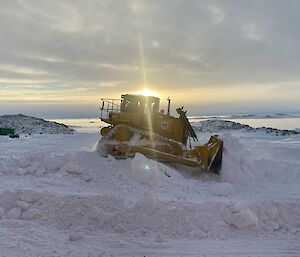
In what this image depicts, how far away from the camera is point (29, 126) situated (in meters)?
43.0

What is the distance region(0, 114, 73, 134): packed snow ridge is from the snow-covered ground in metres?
28.9

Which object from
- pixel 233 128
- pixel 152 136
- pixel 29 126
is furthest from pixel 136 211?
pixel 29 126

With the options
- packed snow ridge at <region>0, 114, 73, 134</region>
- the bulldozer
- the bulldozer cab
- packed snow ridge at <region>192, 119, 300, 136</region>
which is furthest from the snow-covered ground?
packed snow ridge at <region>0, 114, 73, 134</region>

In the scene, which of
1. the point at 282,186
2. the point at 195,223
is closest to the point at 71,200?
the point at 195,223

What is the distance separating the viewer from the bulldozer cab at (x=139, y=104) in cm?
1263

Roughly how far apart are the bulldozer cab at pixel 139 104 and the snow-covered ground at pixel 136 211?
2366 mm

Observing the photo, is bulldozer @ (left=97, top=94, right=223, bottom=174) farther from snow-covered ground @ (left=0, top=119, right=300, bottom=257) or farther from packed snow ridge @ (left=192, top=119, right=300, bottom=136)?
packed snow ridge @ (left=192, top=119, right=300, bottom=136)

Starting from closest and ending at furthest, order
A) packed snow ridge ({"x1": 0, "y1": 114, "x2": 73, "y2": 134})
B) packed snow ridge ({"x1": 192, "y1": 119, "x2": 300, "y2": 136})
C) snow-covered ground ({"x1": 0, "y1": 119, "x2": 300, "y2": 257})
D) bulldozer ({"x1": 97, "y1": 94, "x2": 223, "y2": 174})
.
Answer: snow-covered ground ({"x1": 0, "y1": 119, "x2": 300, "y2": 257}) < bulldozer ({"x1": 97, "y1": 94, "x2": 223, "y2": 174}) < packed snow ridge ({"x1": 192, "y1": 119, "x2": 300, "y2": 136}) < packed snow ridge ({"x1": 0, "y1": 114, "x2": 73, "y2": 134})

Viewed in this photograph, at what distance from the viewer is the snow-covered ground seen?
6879 millimetres

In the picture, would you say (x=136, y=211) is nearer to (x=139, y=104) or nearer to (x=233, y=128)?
(x=139, y=104)

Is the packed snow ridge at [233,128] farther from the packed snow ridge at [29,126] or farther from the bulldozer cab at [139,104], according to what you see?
the bulldozer cab at [139,104]

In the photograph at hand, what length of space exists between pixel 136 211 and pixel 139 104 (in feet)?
17.6

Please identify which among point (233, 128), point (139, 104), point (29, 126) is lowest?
point (29, 126)

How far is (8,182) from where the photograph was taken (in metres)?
9.66
